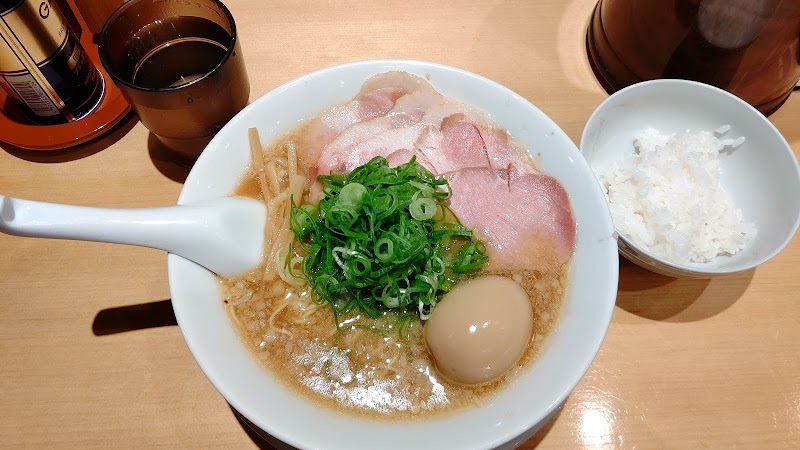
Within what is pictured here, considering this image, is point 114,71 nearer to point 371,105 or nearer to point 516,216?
point 371,105

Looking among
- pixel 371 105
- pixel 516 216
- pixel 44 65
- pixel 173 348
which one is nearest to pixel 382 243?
pixel 516 216

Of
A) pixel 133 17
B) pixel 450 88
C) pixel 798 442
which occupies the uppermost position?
pixel 133 17

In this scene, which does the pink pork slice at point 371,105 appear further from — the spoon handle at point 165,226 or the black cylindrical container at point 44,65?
the black cylindrical container at point 44,65

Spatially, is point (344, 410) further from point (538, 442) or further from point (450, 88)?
point (450, 88)

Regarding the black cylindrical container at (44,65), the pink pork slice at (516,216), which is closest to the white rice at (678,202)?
the pink pork slice at (516,216)

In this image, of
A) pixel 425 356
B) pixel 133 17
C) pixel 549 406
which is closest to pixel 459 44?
pixel 133 17

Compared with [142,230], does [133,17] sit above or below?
above
